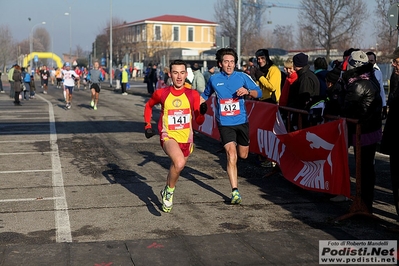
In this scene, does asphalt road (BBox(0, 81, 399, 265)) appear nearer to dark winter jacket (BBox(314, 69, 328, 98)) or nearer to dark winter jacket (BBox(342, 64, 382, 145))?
dark winter jacket (BBox(342, 64, 382, 145))

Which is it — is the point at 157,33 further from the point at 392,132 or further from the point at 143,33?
the point at 392,132

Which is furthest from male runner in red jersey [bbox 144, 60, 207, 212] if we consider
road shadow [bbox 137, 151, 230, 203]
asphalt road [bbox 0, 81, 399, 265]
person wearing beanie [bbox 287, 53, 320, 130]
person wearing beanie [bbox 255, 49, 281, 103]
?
person wearing beanie [bbox 255, 49, 281, 103]

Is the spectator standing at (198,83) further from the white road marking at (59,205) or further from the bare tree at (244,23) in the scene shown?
the bare tree at (244,23)

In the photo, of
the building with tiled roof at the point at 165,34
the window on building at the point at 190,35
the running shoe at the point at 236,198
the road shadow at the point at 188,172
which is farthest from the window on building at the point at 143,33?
the running shoe at the point at 236,198

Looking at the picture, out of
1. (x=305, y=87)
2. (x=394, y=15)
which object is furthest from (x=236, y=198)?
(x=394, y=15)

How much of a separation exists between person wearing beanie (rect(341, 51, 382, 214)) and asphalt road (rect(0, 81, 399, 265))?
0.50 metres

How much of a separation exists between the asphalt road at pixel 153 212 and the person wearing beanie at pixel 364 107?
0.50 meters

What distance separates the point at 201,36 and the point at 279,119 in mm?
110217

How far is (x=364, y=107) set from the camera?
22.6 ft

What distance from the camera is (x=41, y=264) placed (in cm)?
531

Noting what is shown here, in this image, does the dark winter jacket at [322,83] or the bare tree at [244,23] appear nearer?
the dark winter jacket at [322,83]

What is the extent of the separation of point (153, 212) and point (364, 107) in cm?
279

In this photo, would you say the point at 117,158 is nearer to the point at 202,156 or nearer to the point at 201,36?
the point at 202,156

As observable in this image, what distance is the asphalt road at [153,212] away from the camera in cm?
570
